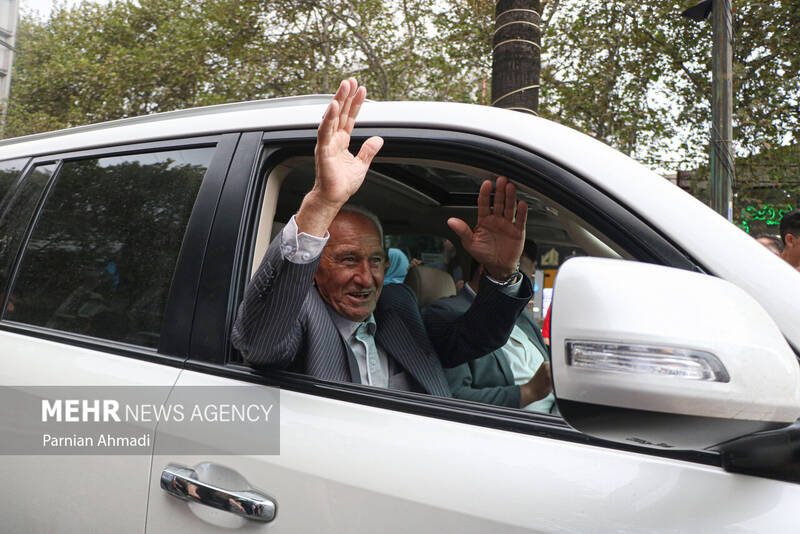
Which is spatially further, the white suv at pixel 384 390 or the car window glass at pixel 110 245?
the car window glass at pixel 110 245

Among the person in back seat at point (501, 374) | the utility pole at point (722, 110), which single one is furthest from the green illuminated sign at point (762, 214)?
the person in back seat at point (501, 374)

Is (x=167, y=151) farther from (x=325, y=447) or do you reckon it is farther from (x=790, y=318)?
(x=790, y=318)

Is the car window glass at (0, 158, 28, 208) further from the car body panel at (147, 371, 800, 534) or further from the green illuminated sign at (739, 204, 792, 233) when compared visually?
the green illuminated sign at (739, 204, 792, 233)

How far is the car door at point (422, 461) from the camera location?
96 centimetres

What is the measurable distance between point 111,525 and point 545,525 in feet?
3.10

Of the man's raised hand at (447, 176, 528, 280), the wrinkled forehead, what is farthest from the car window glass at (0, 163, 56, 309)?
the man's raised hand at (447, 176, 528, 280)

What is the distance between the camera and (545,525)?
994mm

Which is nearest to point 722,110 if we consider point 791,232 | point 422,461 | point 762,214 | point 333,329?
point 791,232

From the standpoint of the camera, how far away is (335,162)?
1307mm

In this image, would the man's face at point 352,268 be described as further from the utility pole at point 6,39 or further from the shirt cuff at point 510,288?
the utility pole at point 6,39

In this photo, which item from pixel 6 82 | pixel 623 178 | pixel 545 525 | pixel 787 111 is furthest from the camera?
pixel 6 82

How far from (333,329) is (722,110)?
5599 millimetres

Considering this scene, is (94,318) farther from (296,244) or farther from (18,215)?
(296,244)

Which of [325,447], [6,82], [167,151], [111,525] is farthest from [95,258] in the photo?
[6,82]
